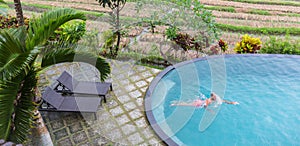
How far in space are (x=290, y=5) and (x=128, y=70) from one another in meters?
7.03

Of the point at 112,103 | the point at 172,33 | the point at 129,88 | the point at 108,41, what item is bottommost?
the point at 112,103

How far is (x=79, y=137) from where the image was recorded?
467 centimetres

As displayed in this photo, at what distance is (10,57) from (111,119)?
1906mm

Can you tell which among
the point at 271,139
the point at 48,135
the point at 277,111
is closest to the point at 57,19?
the point at 48,135

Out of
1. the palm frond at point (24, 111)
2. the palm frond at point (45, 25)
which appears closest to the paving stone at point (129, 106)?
the palm frond at point (24, 111)

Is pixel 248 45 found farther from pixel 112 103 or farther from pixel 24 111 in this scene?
pixel 24 111

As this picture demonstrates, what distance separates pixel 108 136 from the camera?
471 centimetres

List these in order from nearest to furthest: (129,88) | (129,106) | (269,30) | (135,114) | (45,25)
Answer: (45,25) < (135,114) < (129,106) < (129,88) < (269,30)

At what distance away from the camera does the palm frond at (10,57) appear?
3553mm

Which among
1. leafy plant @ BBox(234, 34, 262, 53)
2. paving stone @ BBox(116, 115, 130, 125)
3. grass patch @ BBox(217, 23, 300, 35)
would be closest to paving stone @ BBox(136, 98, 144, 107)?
paving stone @ BBox(116, 115, 130, 125)

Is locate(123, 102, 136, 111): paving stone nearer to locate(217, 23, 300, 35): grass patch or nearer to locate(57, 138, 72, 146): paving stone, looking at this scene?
locate(57, 138, 72, 146): paving stone

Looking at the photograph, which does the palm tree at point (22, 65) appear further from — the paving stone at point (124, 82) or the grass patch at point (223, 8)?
the grass patch at point (223, 8)

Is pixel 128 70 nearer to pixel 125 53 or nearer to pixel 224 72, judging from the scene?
pixel 125 53

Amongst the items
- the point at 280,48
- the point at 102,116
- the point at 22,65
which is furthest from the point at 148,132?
the point at 280,48
